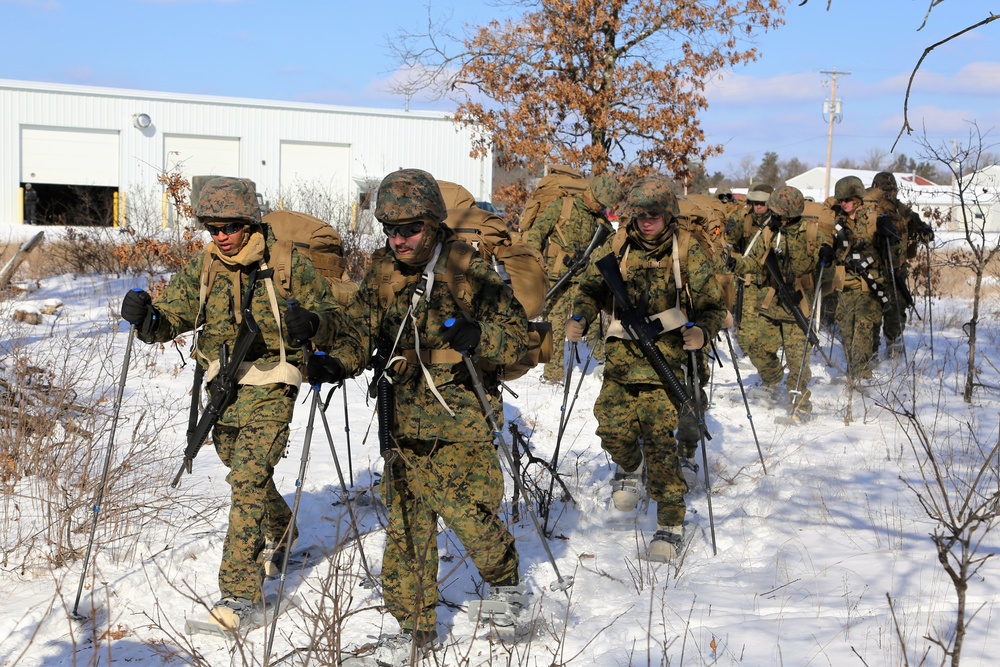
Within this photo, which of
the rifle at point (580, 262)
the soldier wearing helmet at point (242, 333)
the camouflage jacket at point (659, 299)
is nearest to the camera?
the soldier wearing helmet at point (242, 333)

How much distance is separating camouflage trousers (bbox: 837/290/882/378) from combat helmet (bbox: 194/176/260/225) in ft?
25.1

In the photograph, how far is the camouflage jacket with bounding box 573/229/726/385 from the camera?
5566 mm

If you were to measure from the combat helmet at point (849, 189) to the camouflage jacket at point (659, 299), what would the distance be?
5.97 meters

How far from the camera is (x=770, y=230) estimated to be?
9.68 m

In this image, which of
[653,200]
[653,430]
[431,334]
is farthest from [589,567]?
[653,200]

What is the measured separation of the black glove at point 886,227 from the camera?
10766 mm

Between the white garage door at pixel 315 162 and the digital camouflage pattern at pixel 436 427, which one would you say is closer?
the digital camouflage pattern at pixel 436 427

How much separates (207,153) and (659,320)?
102ft

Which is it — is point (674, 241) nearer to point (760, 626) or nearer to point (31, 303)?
point (760, 626)

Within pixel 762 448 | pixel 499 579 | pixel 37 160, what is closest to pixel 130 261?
pixel 762 448

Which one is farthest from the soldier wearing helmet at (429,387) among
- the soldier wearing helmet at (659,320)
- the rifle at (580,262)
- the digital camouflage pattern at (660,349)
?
the rifle at (580,262)

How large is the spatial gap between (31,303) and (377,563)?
8.13 metres

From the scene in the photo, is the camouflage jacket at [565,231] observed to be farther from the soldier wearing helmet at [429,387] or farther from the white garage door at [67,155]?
the white garage door at [67,155]

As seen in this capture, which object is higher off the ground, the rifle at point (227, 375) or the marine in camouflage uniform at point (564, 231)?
the marine in camouflage uniform at point (564, 231)
